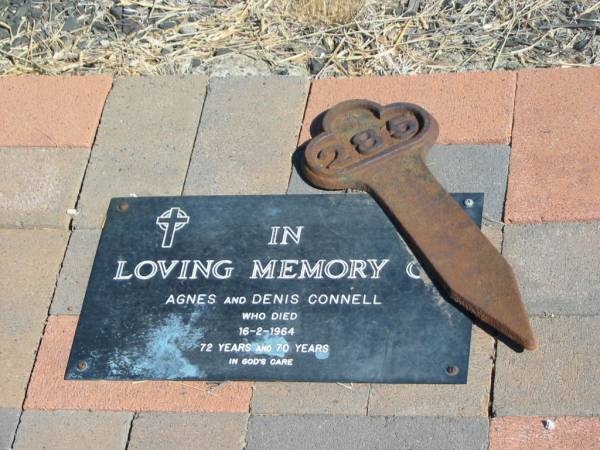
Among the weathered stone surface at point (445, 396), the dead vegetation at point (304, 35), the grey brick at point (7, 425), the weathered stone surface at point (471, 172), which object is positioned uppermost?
the weathered stone surface at point (471, 172)

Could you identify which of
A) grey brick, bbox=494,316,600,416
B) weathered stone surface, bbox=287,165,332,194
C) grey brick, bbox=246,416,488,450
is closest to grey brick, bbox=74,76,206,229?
weathered stone surface, bbox=287,165,332,194

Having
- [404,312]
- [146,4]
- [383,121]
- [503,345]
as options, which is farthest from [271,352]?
[146,4]

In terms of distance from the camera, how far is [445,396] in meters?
3.70

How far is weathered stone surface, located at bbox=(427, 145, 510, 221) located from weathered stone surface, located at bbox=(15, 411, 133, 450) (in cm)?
142

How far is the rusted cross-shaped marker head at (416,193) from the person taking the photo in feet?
12.4

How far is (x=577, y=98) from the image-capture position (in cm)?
444

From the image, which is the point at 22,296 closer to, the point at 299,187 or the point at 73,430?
the point at 73,430

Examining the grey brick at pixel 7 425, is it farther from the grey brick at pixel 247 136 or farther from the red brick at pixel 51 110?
the red brick at pixel 51 110

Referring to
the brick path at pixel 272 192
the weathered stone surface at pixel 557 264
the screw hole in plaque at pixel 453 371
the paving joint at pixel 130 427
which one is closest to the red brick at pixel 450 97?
the brick path at pixel 272 192

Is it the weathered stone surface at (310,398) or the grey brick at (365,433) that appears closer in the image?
the grey brick at (365,433)

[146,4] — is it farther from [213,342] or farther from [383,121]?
[213,342]

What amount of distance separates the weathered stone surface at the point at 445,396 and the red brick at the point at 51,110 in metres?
1.71

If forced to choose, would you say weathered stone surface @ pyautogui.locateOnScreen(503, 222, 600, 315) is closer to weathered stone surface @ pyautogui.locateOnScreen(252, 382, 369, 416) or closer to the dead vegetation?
weathered stone surface @ pyautogui.locateOnScreen(252, 382, 369, 416)

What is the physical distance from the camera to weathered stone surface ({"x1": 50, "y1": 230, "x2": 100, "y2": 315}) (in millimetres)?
4188
